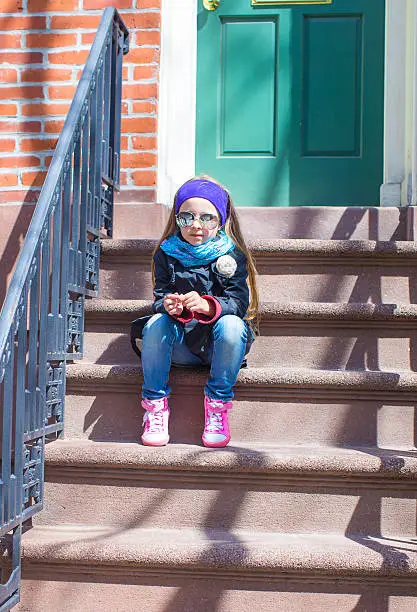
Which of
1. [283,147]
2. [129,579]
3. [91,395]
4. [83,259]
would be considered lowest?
[129,579]

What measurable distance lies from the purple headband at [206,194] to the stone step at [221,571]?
1233 millimetres

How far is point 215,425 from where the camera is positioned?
103 inches

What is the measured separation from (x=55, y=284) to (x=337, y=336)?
1.07 metres

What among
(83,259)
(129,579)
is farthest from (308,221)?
(129,579)

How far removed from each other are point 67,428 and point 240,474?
688mm

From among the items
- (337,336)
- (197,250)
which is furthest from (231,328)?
(337,336)

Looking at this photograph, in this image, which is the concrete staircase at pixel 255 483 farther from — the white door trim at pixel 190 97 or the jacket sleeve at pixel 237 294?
the white door trim at pixel 190 97

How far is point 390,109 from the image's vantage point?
401cm

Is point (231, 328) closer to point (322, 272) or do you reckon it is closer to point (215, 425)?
point (215, 425)

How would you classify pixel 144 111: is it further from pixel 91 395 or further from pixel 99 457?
Result: pixel 99 457

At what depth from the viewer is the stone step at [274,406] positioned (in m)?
2.67

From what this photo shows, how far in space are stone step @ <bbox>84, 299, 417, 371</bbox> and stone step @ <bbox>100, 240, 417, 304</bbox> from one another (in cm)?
29

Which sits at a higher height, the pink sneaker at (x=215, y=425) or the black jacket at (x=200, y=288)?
the black jacket at (x=200, y=288)

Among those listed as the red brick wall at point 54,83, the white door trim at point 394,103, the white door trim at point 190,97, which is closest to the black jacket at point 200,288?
the red brick wall at point 54,83
